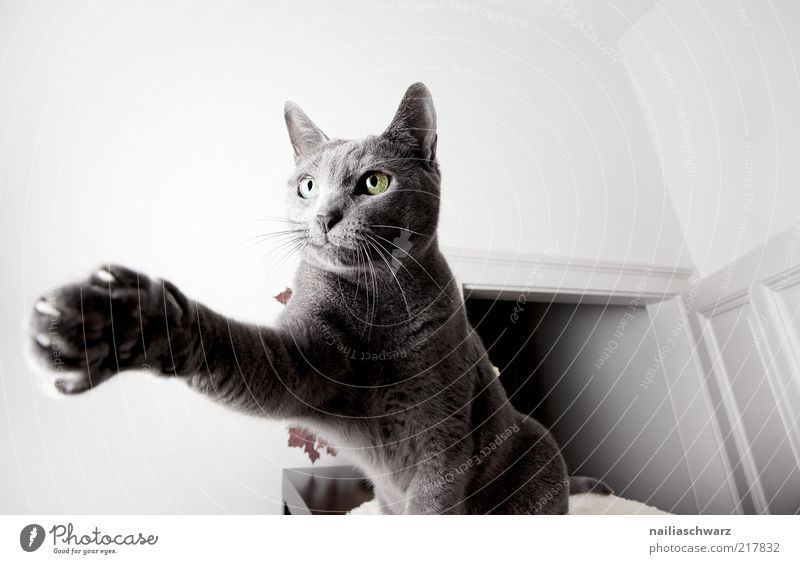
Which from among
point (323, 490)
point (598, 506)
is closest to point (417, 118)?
point (323, 490)

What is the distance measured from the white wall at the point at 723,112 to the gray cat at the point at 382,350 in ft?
3.48

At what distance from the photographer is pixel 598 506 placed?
843 millimetres

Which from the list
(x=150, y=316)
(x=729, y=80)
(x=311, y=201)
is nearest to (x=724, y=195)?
(x=729, y=80)

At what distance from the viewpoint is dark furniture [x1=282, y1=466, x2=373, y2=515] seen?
67 cm

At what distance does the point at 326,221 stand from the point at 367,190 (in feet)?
0.26

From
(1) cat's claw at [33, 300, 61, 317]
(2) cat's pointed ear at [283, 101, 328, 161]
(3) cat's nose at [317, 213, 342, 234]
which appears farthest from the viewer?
(2) cat's pointed ear at [283, 101, 328, 161]

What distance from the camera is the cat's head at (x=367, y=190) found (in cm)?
49

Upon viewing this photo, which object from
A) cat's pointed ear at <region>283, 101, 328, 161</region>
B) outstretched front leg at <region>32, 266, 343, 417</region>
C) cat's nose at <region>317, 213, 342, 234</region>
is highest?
cat's pointed ear at <region>283, 101, 328, 161</region>

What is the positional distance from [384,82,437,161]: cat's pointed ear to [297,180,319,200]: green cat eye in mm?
124

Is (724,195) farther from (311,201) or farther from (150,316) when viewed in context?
(150,316)

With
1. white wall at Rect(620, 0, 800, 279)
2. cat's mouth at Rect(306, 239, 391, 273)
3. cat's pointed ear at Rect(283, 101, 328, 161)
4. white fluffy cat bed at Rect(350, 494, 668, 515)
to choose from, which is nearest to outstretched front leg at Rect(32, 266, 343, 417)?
cat's mouth at Rect(306, 239, 391, 273)

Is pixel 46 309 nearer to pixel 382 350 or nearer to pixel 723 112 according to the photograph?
pixel 382 350
